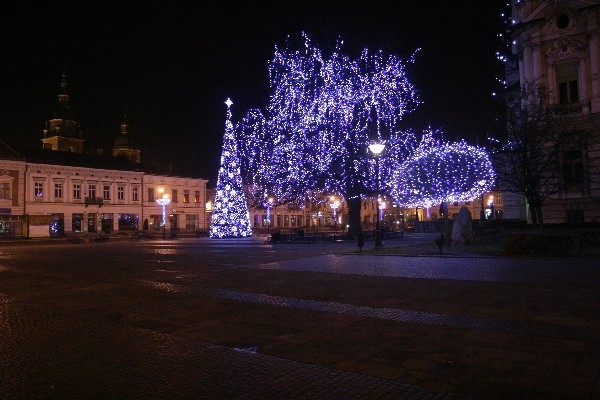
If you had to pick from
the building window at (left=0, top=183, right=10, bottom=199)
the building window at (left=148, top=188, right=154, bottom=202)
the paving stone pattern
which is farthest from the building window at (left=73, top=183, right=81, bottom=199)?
the paving stone pattern

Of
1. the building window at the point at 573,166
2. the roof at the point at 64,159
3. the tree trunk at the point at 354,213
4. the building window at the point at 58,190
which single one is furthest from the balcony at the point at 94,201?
the building window at the point at 573,166

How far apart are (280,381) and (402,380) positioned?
52.5 inches

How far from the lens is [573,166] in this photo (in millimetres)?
28141

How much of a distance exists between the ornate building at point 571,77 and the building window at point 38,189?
51.1 m

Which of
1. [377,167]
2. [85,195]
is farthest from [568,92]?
[85,195]

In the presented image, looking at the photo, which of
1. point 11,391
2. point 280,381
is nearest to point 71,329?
point 11,391

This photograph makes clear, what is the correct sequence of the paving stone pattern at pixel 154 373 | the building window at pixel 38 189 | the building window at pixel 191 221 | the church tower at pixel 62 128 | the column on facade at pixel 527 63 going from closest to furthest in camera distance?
the paving stone pattern at pixel 154 373
the column on facade at pixel 527 63
the building window at pixel 38 189
the building window at pixel 191 221
the church tower at pixel 62 128

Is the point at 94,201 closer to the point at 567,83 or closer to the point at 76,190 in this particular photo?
the point at 76,190

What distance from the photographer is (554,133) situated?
27719mm

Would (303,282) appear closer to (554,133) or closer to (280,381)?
(280,381)

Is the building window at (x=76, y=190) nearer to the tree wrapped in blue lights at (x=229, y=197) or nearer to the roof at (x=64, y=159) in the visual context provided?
the roof at (x=64, y=159)

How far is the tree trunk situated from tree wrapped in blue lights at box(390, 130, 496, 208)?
9122mm

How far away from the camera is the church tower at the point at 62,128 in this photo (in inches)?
3462

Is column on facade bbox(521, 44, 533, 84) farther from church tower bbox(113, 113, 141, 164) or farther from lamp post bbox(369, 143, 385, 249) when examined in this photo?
church tower bbox(113, 113, 141, 164)
